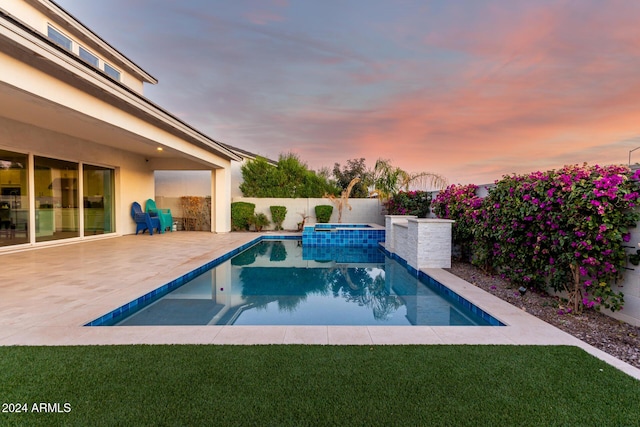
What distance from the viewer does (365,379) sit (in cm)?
224

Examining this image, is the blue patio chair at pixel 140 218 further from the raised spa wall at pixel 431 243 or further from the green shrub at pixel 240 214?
the raised spa wall at pixel 431 243

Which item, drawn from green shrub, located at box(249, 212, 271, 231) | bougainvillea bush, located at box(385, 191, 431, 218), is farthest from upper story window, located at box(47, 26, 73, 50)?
bougainvillea bush, located at box(385, 191, 431, 218)

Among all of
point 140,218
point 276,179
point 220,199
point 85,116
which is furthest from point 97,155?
point 276,179

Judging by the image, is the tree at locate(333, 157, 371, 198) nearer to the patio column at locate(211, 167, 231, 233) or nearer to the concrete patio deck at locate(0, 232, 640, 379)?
the patio column at locate(211, 167, 231, 233)

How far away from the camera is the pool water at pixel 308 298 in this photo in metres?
3.97

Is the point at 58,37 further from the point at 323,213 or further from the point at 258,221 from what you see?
the point at 323,213

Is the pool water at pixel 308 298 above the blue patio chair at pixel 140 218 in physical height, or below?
below

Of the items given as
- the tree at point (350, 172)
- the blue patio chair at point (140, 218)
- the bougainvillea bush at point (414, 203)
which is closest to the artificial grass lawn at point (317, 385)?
the bougainvillea bush at point (414, 203)

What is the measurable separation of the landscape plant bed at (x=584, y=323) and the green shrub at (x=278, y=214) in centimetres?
1053

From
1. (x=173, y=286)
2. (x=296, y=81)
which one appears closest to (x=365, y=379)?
(x=173, y=286)

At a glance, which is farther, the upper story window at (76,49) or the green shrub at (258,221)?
the green shrub at (258,221)

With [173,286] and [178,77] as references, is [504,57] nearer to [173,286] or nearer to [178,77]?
[173,286]

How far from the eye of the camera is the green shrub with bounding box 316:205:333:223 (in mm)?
14594

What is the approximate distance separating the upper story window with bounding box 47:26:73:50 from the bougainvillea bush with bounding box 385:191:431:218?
37.9ft
